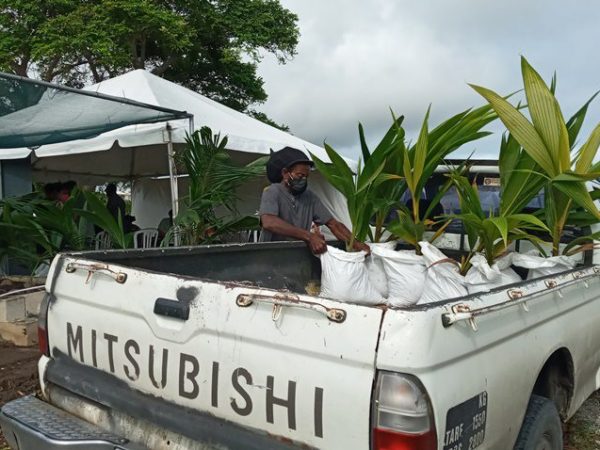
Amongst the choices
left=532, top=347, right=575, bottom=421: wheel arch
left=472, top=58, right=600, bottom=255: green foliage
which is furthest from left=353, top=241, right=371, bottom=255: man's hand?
left=532, top=347, right=575, bottom=421: wheel arch

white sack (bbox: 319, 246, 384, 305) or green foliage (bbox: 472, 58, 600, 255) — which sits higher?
green foliage (bbox: 472, 58, 600, 255)

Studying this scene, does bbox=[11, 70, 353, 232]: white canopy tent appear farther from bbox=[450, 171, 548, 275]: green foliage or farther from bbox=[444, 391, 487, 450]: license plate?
bbox=[444, 391, 487, 450]: license plate

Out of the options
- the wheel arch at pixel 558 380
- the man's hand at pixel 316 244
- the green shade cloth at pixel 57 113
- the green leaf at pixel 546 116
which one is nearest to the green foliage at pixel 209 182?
the green shade cloth at pixel 57 113

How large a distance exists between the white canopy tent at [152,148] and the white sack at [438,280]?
440 centimetres

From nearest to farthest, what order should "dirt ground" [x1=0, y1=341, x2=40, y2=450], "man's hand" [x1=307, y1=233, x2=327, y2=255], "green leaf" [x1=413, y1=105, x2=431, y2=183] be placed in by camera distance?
"green leaf" [x1=413, y1=105, x2=431, y2=183] → "man's hand" [x1=307, y1=233, x2=327, y2=255] → "dirt ground" [x1=0, y1=341, x2=40, y2=450]

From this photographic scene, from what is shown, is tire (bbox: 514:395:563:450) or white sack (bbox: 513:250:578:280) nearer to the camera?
tire (bbox: 514:395:563:450)

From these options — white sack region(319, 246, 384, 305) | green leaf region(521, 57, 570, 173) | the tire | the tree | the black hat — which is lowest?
the tire

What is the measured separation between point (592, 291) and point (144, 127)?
18.6 feet

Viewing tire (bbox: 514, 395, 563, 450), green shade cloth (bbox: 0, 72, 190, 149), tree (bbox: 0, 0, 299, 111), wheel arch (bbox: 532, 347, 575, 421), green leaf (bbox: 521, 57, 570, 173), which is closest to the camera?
tire (bbox: 514, 395, 563, 450)

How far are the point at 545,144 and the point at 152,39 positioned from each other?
51.7 feet

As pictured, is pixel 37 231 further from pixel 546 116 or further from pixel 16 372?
pixel 546 116

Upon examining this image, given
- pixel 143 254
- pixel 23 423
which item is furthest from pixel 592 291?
pixel 23 423

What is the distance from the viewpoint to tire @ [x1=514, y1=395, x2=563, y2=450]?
2.16 meters

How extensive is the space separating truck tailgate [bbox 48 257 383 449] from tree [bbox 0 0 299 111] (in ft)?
44.0
